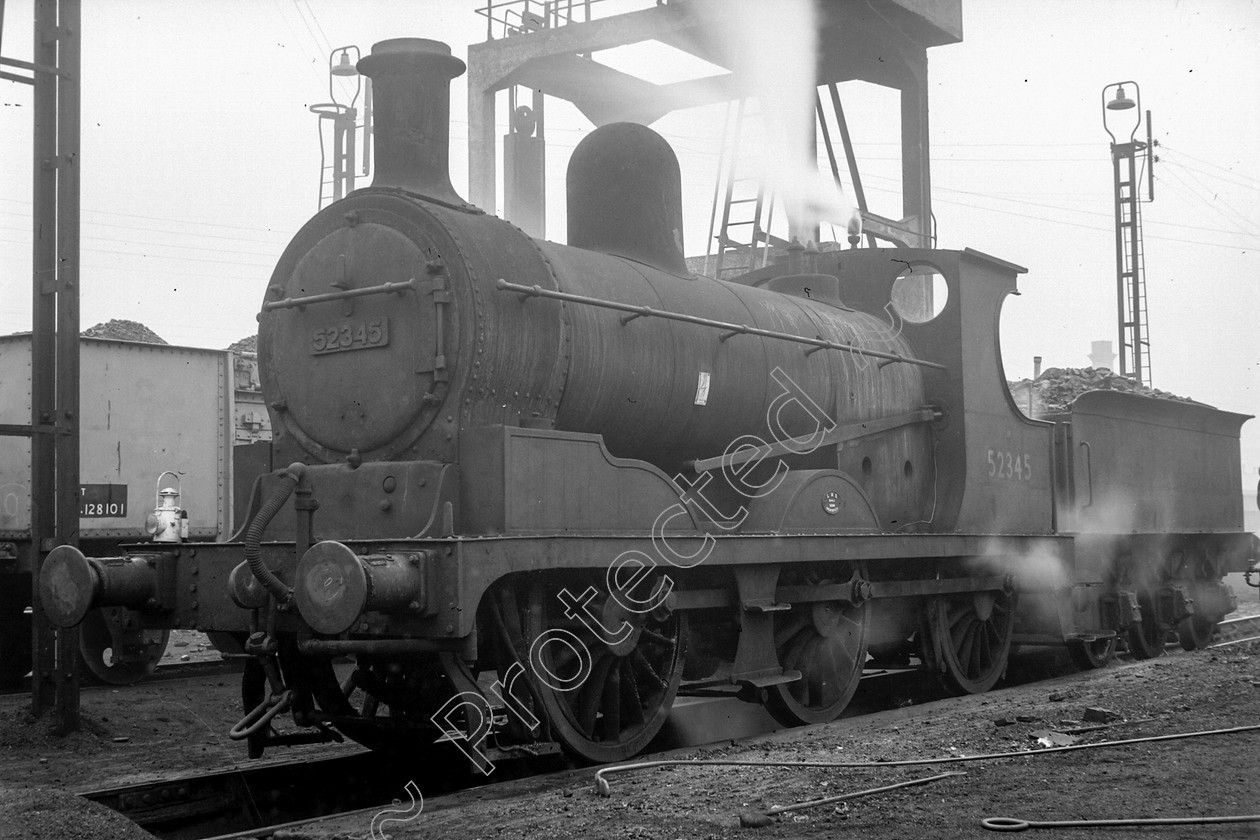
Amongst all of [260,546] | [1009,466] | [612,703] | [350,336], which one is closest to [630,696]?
[612,703]

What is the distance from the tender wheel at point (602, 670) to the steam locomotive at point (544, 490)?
0.05ft

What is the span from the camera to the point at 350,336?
6453 millimetres

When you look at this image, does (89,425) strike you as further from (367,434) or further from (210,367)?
(367,434)

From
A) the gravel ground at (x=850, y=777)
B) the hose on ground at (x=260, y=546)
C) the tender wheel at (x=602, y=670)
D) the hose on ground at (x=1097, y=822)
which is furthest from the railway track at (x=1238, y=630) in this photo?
the hose on ground at (x=260, y=546)

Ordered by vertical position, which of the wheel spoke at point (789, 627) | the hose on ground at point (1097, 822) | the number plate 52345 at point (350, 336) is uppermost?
the number plate 52345 at point (350, 336)

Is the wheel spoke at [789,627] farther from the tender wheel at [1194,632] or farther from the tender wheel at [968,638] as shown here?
the tender wheel at [1194,632]

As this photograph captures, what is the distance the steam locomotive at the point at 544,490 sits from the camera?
5.94 m

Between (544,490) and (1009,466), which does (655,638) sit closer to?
(544,490)

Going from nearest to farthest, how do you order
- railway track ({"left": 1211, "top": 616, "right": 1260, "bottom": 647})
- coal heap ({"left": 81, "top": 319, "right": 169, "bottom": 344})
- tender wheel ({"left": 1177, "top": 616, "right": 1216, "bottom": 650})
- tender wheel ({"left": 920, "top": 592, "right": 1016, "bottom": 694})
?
tender wheel ({"left": 920, "top": 592, "right": 1016, "bottom": 694}) < tender wheel ({"left": 1177, "top": 616, "right": 1216, "bottom": 650}) < railway track ({"left": 1211, "top": 616, "right": 1260, "bottom": 647}) < coal heap ({"left": 81, "top": 319, "right": 169, "bottom": 344})

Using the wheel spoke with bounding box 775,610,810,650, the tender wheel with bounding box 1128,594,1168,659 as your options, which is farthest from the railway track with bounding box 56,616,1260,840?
the tender wheel with bounding box 1128,594,1168,659

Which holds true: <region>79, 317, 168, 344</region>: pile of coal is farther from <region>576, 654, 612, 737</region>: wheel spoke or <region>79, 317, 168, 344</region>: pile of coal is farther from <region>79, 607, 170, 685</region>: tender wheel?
<region>576, 654, 612, 737</region>: wheel spoke

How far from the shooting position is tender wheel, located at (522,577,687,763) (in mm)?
6164

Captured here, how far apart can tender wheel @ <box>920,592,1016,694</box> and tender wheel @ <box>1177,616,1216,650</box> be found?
14.5 ft

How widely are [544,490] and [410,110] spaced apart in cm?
209
